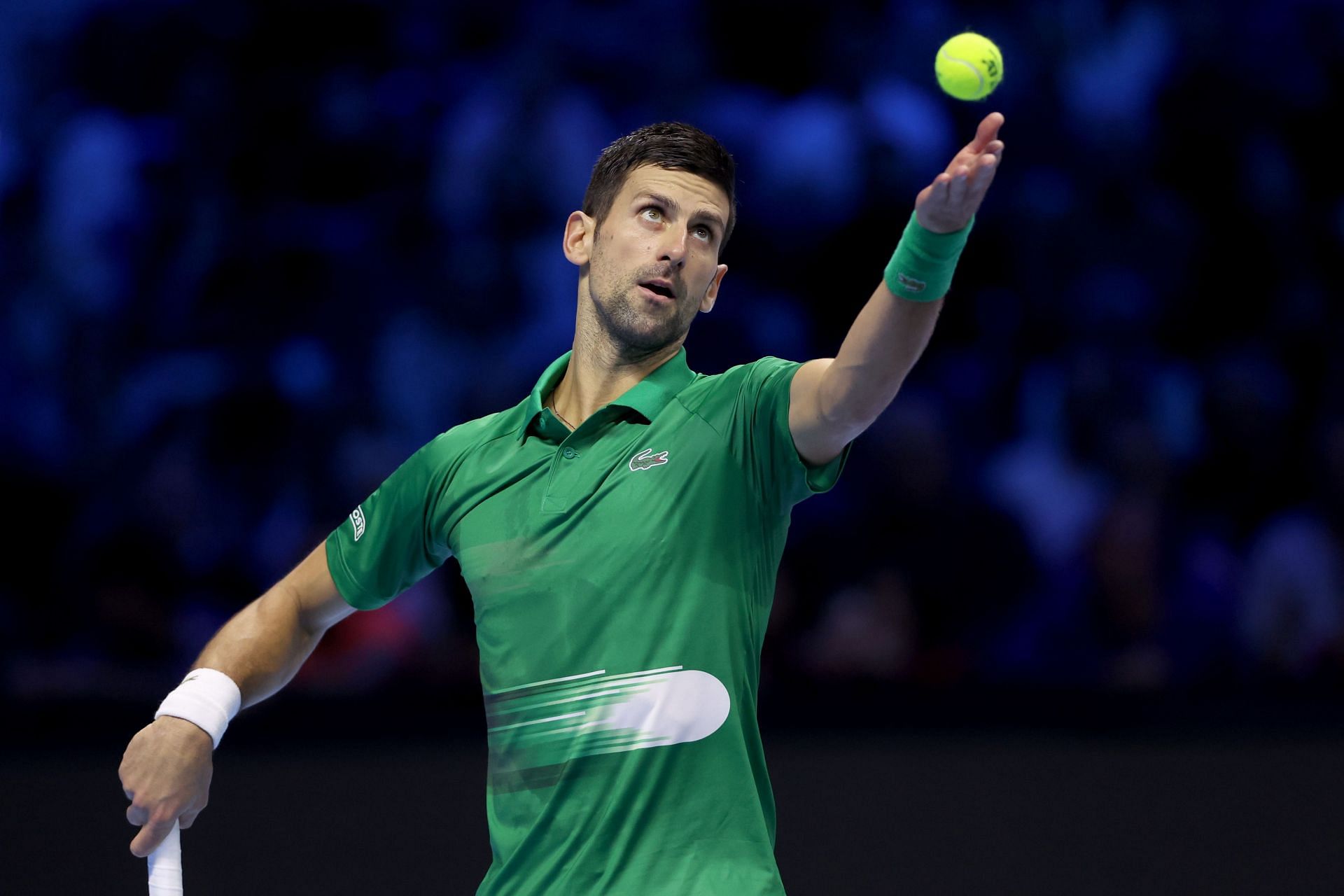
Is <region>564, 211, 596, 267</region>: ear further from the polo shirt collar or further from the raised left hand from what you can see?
the raised left hand

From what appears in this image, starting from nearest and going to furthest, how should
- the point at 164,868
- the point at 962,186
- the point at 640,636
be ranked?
the point at 962,186, the point at 640,636, the point at 164,868

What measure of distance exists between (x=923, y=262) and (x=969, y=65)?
1.78 feet

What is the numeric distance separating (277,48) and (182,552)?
2351mm

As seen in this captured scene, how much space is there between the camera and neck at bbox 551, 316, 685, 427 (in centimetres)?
296

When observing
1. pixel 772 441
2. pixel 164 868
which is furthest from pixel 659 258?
pixel 164 868

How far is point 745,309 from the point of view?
6.39 m

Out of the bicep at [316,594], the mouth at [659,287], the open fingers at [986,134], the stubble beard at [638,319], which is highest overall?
the open fingers at [986,134]

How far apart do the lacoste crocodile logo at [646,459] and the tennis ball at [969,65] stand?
842 millimetres

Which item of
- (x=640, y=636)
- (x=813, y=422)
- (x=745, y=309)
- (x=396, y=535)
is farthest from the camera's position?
(x=745, y=309)

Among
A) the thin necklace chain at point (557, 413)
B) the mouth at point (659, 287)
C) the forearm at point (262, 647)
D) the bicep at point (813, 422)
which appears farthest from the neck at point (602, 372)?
the forearm at point (262, 647)

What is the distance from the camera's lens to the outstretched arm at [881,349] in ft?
7.13

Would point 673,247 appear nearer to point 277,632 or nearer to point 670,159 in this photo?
point 670,159

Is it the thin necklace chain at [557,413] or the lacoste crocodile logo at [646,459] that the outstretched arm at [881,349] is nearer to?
the lacoste crocodile logo at [646,459]

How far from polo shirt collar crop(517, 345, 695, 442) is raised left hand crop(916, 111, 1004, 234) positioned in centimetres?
77
